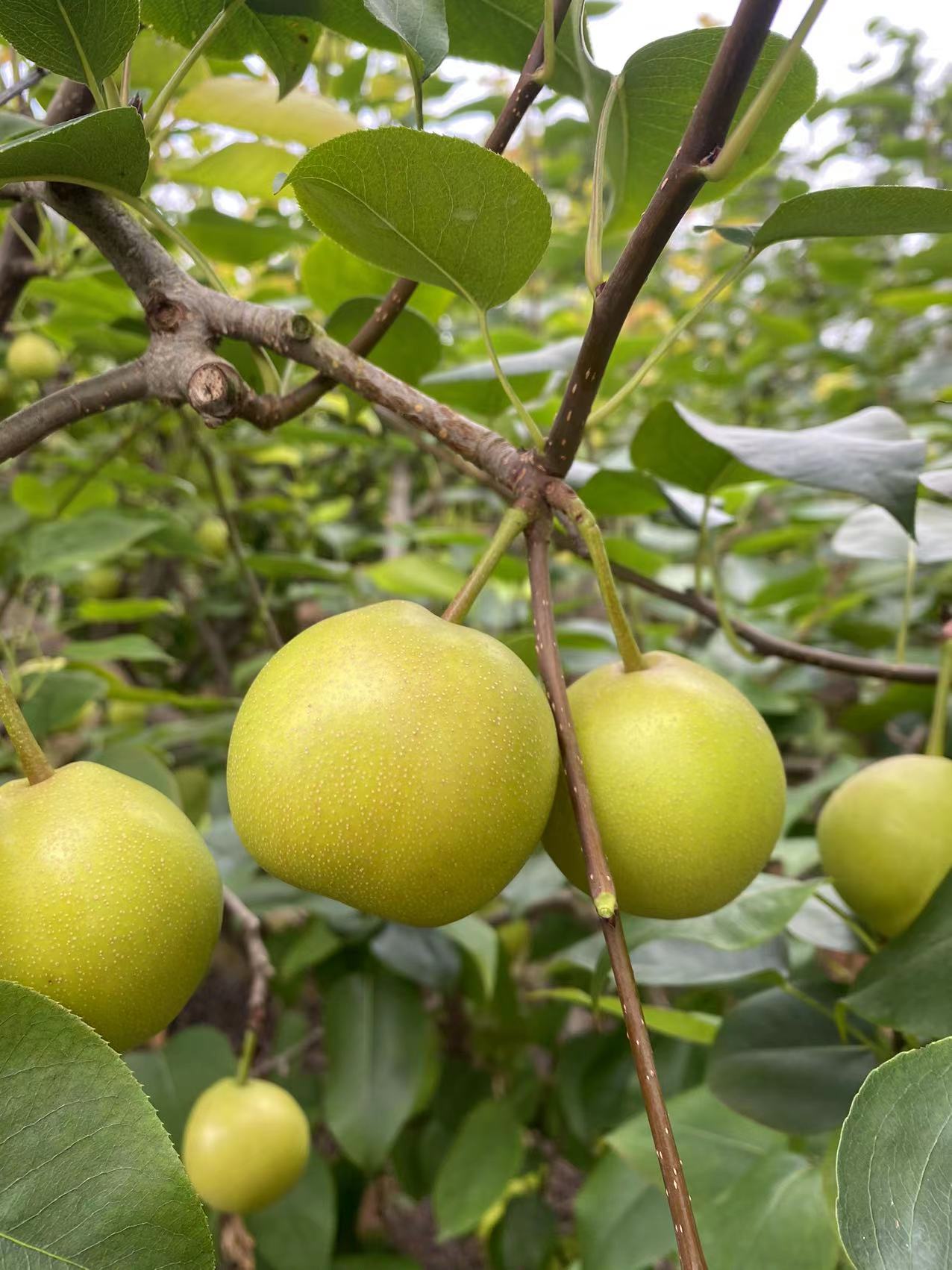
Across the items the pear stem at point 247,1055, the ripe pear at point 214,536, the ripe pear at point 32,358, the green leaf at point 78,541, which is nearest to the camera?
the pear stem at point 247,1055

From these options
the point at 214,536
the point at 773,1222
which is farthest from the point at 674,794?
the point at 214,536

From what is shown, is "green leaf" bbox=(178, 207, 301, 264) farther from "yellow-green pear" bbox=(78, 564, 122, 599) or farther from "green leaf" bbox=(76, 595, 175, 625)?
"yellow-green pear" bbox=(78, 564, 122, 599)

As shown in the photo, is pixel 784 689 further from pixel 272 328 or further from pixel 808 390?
pixel 808 390

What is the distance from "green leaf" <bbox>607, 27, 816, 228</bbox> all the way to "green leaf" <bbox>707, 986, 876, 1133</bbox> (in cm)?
66

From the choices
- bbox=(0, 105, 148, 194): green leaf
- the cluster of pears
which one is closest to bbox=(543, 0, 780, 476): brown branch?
the cluster of pears

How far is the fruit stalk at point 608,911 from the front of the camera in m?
0.35

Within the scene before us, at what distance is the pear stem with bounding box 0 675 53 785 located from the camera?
46 centimetres

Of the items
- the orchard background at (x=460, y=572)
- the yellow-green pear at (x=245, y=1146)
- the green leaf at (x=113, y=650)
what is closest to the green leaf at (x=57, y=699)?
the orchard background at (x=460, y=572)

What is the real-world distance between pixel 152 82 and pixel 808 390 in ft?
7.25

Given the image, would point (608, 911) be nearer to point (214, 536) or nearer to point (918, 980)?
point (918, 980)

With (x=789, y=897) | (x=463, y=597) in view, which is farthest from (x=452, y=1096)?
(x=463, y=597)

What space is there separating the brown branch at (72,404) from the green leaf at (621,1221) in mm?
851

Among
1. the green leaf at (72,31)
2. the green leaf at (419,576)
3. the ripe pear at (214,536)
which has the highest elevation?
the green leaf at (72,31)

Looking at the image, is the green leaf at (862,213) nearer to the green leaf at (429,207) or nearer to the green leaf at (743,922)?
the green leaf at (429,207)
